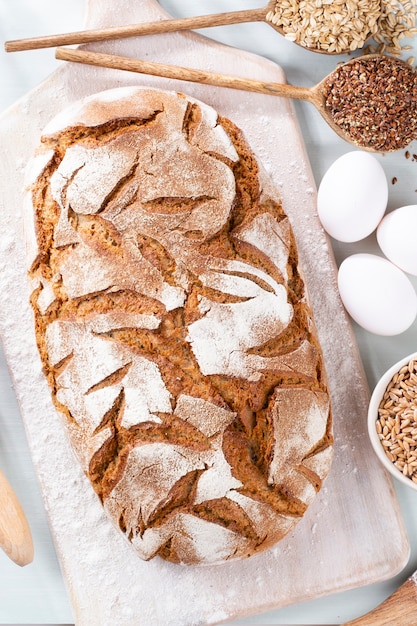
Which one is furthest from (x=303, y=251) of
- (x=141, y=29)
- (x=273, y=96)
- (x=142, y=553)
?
(x=142, y=553)

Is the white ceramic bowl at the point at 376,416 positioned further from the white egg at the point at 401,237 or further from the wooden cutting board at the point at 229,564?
the white egg at the point at 401,237

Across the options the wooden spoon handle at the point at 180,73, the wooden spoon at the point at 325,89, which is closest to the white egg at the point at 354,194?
the wooden spoon at the point at 325,89

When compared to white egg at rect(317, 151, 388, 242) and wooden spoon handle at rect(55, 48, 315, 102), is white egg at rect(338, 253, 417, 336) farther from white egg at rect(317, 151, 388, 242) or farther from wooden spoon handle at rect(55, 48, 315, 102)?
wooden spoon handle at rect(55, 48, 315, 102)

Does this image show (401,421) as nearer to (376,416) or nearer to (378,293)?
(376,416)

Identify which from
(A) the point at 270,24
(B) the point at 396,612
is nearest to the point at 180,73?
(A) the point at 270,24

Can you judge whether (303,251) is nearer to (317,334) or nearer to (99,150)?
(317,334)

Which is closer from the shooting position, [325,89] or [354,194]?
[354,194]

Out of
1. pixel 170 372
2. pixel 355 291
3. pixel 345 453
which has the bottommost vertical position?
pixel 345 453
